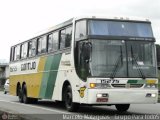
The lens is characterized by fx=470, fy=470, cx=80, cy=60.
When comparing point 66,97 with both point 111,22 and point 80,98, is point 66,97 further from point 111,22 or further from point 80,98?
point 111,22

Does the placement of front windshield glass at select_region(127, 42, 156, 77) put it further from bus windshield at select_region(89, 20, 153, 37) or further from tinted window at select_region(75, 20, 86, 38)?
tinted window at select_region(75, 20, 86, 38)

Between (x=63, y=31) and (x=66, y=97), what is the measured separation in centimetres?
272

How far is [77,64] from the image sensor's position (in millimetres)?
16953

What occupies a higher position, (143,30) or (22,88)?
(143,30)

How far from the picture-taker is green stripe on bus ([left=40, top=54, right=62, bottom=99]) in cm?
1975

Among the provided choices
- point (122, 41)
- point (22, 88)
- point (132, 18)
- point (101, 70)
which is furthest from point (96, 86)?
point (22, 88)

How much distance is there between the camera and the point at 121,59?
52.9ft

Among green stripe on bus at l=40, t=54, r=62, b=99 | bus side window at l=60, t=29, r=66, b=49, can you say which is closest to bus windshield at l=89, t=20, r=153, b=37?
bus side window at l=60, t=29, r=66, b=49

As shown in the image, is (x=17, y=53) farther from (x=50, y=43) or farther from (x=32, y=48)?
(x=50, y=43)

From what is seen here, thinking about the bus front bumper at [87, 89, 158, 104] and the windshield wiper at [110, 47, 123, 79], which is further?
the windshield wiper at [110, 47, 123, 79]

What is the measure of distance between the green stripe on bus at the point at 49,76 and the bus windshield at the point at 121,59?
11.0 feet

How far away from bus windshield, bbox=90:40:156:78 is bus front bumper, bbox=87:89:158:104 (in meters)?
0.53

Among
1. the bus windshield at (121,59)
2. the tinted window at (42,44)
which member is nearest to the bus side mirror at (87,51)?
the bus windshield at (121,59)

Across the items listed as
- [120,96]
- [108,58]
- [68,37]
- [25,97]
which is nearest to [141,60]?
[108,58]
